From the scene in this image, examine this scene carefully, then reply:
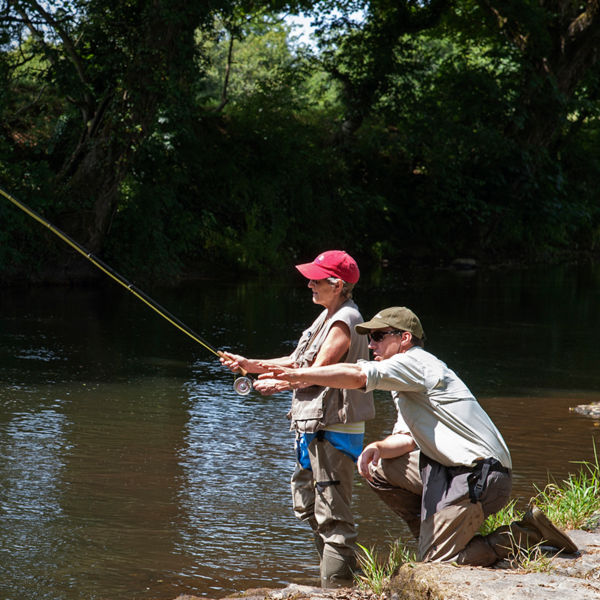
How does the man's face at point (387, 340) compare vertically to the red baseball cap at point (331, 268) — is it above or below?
below

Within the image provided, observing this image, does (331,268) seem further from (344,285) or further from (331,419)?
(331,419)

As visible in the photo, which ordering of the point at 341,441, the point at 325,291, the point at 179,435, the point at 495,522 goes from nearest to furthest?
the point at 341,441 < the point at 325,291 < the point at 495,522 < the point at 179,435

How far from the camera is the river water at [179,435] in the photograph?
4.77 m

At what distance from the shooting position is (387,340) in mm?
3941

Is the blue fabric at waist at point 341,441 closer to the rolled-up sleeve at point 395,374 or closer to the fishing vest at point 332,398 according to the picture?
the fishing vest at point 332,398

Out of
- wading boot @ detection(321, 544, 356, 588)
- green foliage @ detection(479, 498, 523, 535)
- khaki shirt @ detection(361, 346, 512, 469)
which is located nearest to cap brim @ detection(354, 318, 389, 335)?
khaki shirt @ detection(361, 346, 512, 469)

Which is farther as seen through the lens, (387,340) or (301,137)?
(301,137)

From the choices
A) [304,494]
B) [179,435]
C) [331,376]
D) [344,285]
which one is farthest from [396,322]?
[179,435]

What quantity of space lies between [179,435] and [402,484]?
12.0 feet


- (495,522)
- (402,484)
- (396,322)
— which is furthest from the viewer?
(495,522)

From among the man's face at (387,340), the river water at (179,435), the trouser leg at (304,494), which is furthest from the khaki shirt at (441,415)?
the river water at (179,435)

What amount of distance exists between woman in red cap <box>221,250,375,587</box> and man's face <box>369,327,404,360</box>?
8.4 inches

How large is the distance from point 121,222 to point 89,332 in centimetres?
641

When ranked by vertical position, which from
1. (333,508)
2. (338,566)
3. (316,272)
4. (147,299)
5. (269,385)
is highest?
(316,272)
